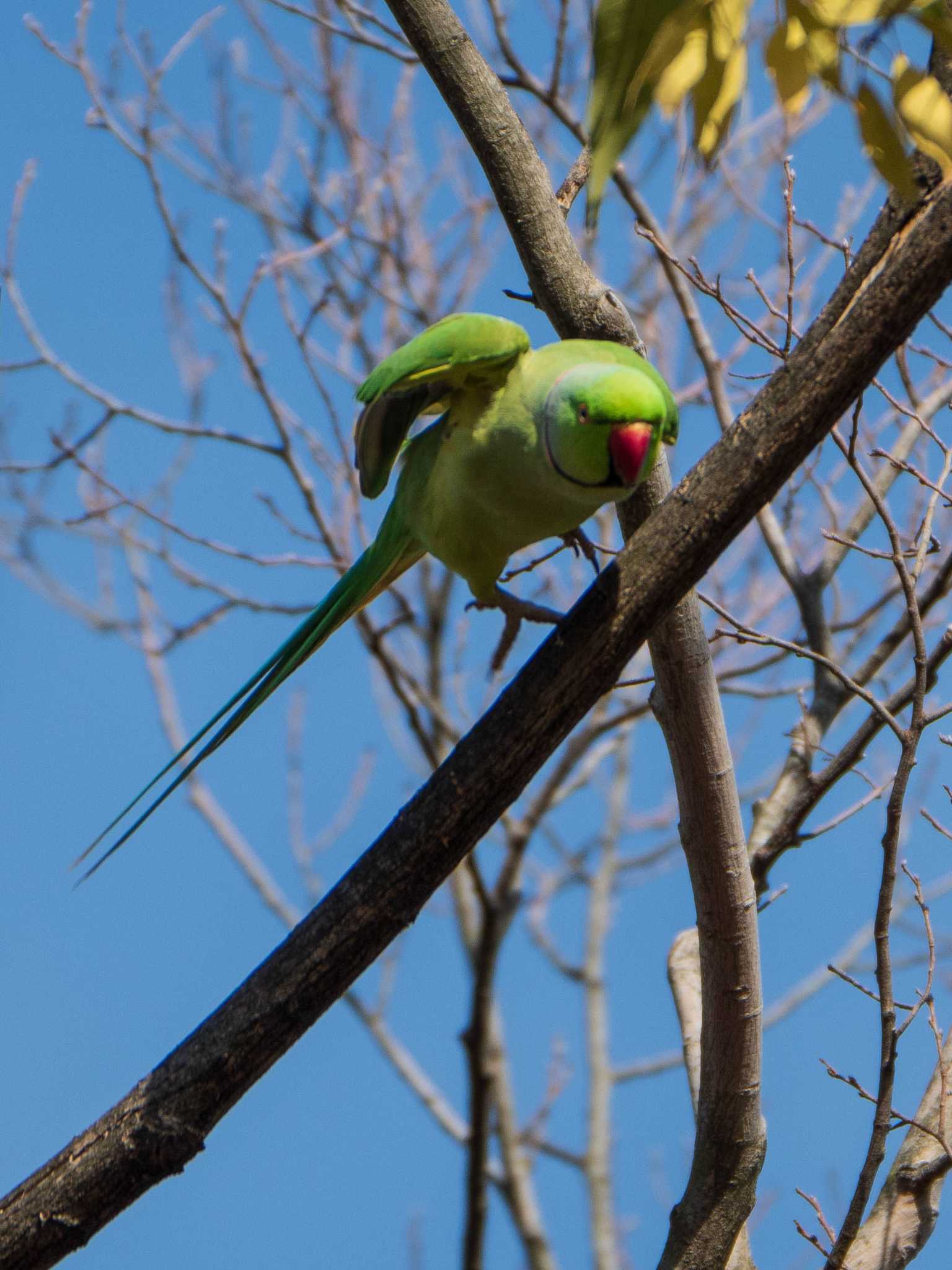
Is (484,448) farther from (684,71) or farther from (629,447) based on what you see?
(684,71)

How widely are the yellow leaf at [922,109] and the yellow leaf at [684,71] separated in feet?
0.63

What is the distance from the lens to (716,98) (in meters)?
1.27

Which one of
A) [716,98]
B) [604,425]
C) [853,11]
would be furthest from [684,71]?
[604,425]

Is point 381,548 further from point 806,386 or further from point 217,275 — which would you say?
point 217,275

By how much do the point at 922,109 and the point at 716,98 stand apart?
21cm

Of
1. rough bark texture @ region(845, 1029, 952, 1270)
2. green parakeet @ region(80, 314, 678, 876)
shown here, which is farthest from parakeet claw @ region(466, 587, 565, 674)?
rough bark texture @ region(845, 1029, 952, 1270)

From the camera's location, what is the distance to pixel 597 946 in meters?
7.35

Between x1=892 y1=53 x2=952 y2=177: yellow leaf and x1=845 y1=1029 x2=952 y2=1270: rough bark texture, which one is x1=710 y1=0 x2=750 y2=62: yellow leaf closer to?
x1=892 y1=53 x2=952 y2=177: yellow leaf

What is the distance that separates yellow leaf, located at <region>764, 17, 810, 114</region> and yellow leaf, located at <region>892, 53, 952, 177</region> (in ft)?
0.29

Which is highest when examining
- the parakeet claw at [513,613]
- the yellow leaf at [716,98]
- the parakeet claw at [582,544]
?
the parakeet claw at [582,544]

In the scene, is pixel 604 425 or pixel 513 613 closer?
pixel 604 425

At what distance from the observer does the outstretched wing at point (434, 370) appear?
7.62 ft

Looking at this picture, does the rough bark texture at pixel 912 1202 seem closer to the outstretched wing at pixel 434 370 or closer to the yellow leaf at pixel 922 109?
the outstretched wing at pixel 434 370

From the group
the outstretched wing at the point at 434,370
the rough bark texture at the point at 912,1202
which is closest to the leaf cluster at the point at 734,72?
the outstretched wing at the point at 434,370
